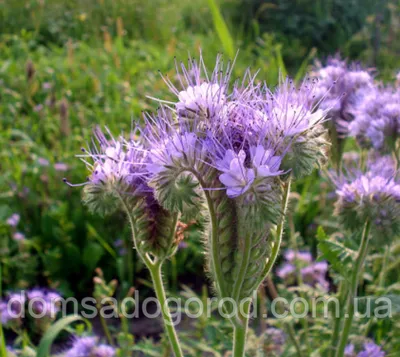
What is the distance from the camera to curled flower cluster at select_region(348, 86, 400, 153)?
2172 millimetres

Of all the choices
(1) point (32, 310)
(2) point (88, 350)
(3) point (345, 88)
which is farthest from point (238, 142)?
(1) point (32, 310)

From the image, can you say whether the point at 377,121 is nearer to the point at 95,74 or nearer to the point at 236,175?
the point at 236,175

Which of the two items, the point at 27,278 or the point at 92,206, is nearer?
the point at 92,206

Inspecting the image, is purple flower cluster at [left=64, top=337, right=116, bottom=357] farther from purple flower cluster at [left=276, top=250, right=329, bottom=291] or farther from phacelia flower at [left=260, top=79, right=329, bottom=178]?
phacelia flower at [left=260, top=79, right=329, bottom=178]

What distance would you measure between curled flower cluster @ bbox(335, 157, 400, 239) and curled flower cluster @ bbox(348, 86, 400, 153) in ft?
0.91

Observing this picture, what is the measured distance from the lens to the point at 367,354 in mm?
2094

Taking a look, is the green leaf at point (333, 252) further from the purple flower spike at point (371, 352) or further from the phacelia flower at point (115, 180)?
the phacelia flower at point (115, 180)

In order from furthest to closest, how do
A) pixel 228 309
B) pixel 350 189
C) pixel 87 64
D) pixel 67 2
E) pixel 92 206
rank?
pixel 67 2 < pixel 87 64 < pixel 350 189 < pixel 92 206 < pixel 228 309

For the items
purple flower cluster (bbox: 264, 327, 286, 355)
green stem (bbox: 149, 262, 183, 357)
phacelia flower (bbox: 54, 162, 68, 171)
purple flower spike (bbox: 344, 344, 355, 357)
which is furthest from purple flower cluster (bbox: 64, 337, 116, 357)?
phacelia flower (bbox: 54, 162, 68, 171)

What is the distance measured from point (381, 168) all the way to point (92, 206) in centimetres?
98

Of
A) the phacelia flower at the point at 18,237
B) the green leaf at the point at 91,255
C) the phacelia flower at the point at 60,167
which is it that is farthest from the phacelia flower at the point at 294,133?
the phacelia flower at the point at 60,167

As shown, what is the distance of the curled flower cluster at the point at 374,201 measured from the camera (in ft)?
5.73

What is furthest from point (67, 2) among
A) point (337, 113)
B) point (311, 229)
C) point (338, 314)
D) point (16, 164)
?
point (338, 314)

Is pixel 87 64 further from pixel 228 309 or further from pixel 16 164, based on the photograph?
pixel 228 309
